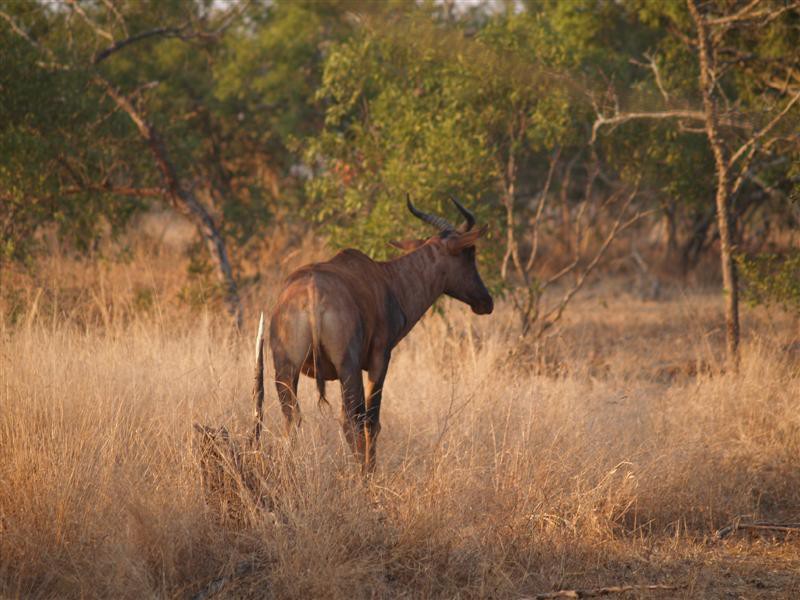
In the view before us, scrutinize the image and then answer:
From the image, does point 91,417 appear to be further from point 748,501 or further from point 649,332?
point 649,332

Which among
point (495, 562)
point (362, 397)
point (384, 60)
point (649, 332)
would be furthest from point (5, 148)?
point (649, 332)

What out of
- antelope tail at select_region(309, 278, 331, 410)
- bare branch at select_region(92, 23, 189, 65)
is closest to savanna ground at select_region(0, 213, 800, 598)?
antelope tail at select_region(309, 278, 331, 410)

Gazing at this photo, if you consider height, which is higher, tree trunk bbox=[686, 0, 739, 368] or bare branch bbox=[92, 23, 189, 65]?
bare branch bbox=[92, 23, 189, 65]

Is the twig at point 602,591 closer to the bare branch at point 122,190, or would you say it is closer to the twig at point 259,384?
the twig at point 259,384

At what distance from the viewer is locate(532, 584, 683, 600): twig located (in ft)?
15.5

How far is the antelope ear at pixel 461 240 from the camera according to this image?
7.07m

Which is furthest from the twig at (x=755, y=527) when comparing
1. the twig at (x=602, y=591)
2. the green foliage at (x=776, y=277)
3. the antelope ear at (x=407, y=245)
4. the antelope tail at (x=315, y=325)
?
the green foliage at (x=776, y=277)

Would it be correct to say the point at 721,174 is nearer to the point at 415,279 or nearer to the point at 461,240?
the point at 461,240

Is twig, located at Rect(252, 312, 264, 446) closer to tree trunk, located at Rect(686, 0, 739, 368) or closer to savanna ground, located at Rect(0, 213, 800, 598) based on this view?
savanna ground, located at Rect(0, 213, 800, 598)

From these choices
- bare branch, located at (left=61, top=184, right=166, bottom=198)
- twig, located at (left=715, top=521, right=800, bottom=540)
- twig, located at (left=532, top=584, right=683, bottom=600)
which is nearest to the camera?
twig, located at (left=532, top=584, right=683, bottom=600)

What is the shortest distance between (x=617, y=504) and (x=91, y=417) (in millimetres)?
3111

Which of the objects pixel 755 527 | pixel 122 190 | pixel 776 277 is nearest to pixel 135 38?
pixel 122 190

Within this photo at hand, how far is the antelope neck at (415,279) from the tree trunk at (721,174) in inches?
131

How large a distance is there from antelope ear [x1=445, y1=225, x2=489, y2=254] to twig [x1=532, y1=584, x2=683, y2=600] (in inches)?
113
